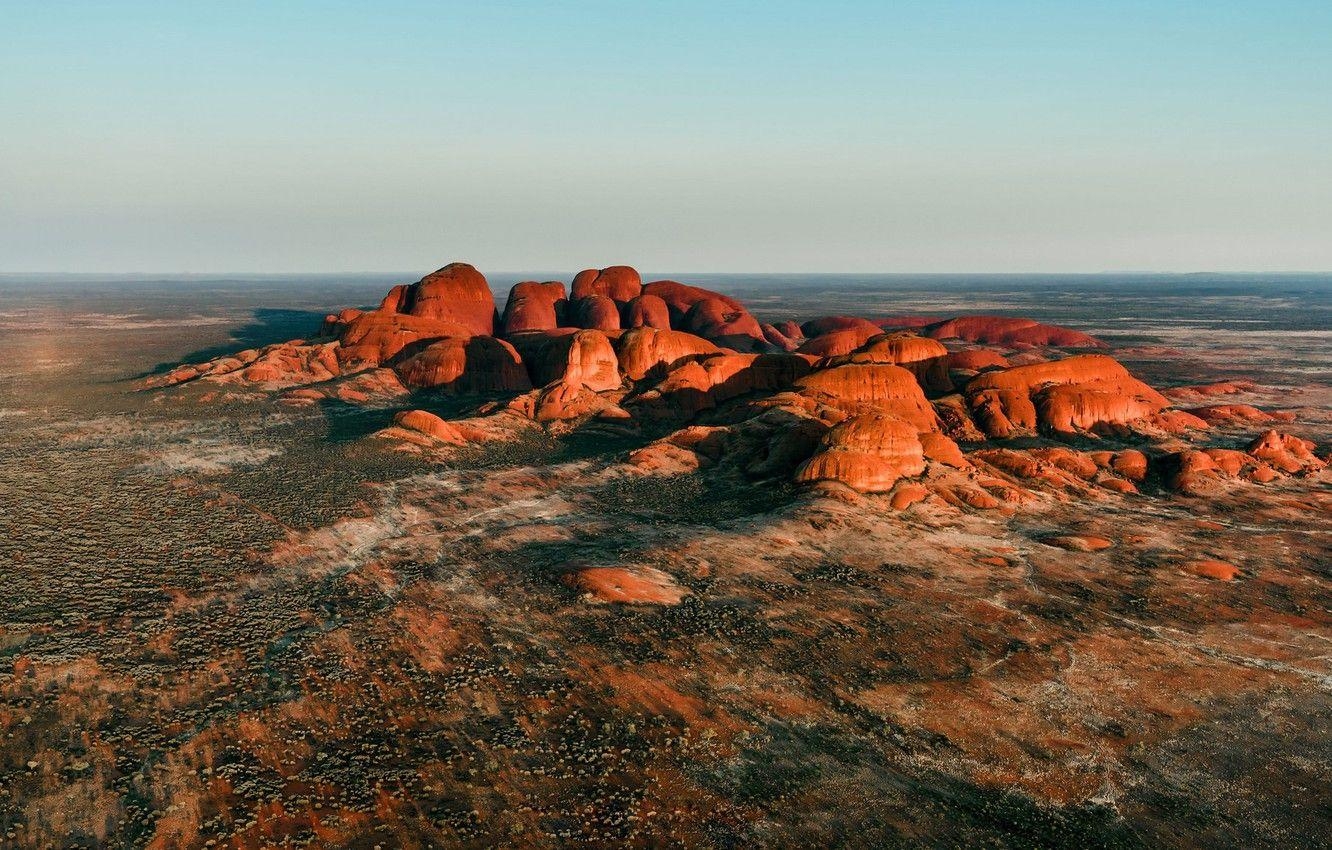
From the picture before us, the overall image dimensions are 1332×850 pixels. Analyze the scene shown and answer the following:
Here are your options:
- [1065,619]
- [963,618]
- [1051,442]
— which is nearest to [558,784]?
[963,618]

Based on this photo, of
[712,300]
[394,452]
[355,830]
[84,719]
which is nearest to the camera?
[355,830]

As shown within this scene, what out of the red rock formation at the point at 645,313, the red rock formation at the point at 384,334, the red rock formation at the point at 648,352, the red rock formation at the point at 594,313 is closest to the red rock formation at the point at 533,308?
the red rock formation at the point at 594,313

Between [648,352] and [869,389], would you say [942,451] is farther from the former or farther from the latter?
[648,352]

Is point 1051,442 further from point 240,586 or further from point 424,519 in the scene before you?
point 240,586

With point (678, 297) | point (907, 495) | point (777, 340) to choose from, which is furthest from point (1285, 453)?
point (678, 297)

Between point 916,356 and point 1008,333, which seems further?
point 1008,333
